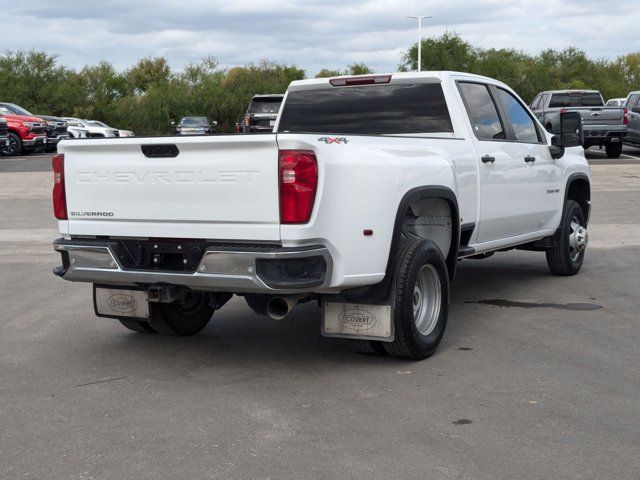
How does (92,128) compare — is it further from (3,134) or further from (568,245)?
(568,245)

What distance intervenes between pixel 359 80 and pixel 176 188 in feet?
8.36

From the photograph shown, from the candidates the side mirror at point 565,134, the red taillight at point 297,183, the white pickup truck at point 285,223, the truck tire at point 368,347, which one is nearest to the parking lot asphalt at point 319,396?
the truck tire at point 368,347

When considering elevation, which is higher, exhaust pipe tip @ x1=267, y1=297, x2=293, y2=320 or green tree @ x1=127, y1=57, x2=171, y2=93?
green tree @ x1=127, y1=57, x2=171, y2=93

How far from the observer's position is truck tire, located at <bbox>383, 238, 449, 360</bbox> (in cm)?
591

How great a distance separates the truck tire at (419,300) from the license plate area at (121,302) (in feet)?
5.38

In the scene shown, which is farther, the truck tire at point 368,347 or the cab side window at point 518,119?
the cab side window at point 518,119

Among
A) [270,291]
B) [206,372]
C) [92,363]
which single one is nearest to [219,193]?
[270,291]

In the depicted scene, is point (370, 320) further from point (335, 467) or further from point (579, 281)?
point (579, 281)

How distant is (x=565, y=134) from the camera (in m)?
8.89

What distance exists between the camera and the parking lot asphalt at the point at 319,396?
14.2 feet

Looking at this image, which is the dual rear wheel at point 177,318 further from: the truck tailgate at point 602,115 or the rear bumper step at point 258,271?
the truck tailgate at point 602,115

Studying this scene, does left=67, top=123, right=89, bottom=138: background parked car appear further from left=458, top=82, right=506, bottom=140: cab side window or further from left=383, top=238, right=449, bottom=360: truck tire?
left=383, top=238, right=449, bottom=360: truck tire

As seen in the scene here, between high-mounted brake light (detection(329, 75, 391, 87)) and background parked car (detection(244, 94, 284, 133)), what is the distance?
19.4 meters

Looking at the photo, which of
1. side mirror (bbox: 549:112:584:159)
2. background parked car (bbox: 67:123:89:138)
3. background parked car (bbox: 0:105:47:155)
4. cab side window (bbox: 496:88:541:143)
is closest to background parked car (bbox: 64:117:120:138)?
background parked car (bbox: 67:123:89:138)
